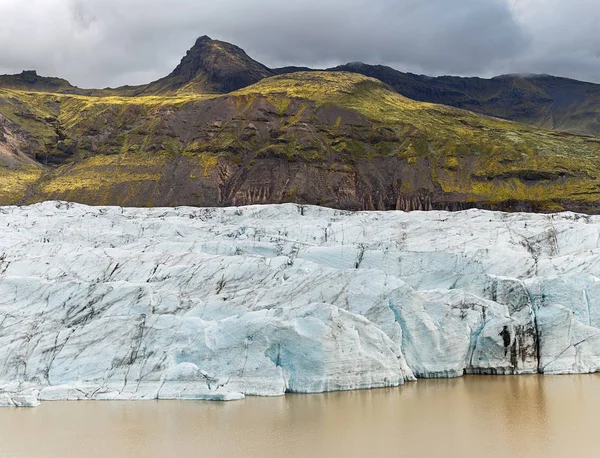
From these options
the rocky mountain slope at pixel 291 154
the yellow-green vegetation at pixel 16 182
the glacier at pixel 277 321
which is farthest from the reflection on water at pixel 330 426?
the yellow-green vegetation at pixel 16 182

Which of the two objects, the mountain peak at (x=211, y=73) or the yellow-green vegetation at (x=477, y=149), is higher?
the mountain peak at (x=211, y=73)

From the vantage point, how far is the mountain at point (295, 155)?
315 ft

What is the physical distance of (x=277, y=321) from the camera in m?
24.1

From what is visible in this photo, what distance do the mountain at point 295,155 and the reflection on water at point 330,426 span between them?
232 ft

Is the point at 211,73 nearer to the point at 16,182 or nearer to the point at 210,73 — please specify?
the point at 210,73

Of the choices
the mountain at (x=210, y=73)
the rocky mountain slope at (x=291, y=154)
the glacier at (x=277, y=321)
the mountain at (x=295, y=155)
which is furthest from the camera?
the mountain at (x=210, y=73)

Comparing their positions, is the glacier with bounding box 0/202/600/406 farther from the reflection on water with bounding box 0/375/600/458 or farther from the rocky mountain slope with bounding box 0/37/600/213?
the rocky mountain slope with bounding box 0/37/600/213

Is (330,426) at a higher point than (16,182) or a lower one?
lower

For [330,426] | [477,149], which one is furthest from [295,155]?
[330,426]

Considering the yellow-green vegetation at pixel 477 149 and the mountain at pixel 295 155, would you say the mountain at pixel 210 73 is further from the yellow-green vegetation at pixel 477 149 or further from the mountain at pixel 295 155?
the mountain at pixel 295 155

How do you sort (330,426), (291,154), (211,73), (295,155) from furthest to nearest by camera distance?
(211,73) < (291,154) < (295,155) < (330,426)

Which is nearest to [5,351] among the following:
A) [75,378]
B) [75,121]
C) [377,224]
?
[75,378]

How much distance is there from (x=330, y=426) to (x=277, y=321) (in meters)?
5.59

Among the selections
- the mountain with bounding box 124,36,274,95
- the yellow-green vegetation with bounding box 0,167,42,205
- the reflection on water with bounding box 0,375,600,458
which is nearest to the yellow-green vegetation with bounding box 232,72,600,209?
the yellow-green vegetation with bounding box 0,167,42,205
